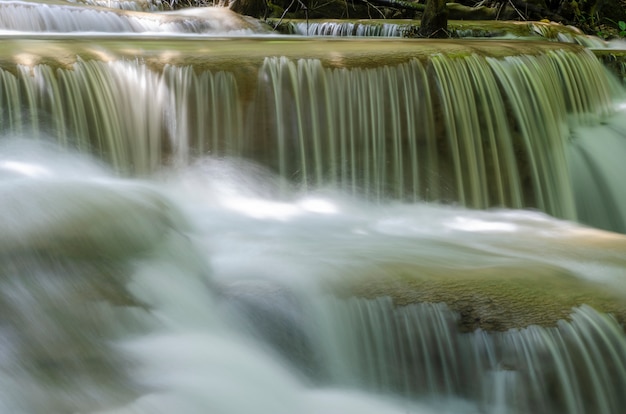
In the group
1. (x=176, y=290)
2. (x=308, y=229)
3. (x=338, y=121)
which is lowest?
(x=308, y=229)

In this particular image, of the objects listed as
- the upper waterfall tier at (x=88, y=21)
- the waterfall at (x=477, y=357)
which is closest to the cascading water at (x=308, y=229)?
the waterfall at (x=477, y=357)

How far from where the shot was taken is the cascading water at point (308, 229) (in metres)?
2.92

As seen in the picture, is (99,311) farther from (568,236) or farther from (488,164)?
(488,164)

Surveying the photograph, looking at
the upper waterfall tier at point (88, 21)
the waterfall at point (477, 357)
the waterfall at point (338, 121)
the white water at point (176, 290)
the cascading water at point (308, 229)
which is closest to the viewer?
the white water at point (176, 290)

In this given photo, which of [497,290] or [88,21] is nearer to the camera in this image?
[497,290]

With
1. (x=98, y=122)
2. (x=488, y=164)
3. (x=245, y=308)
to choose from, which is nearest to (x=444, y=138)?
(x=488, y=164)

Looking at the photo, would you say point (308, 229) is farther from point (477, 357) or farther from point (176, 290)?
point (477, 357)

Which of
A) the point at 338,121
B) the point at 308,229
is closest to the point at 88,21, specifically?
the point at 338,121

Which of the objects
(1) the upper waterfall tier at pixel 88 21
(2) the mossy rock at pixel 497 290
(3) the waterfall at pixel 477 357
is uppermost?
(1) the upper waterfall tier at pixel 88 21

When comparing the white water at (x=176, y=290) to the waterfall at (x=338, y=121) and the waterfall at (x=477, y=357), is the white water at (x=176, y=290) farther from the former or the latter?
the waterfall at (x=338, y=121)

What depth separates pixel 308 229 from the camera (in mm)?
4504

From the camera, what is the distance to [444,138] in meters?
5.55

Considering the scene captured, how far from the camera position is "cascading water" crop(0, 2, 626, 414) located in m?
2.92

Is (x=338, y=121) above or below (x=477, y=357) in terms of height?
above
